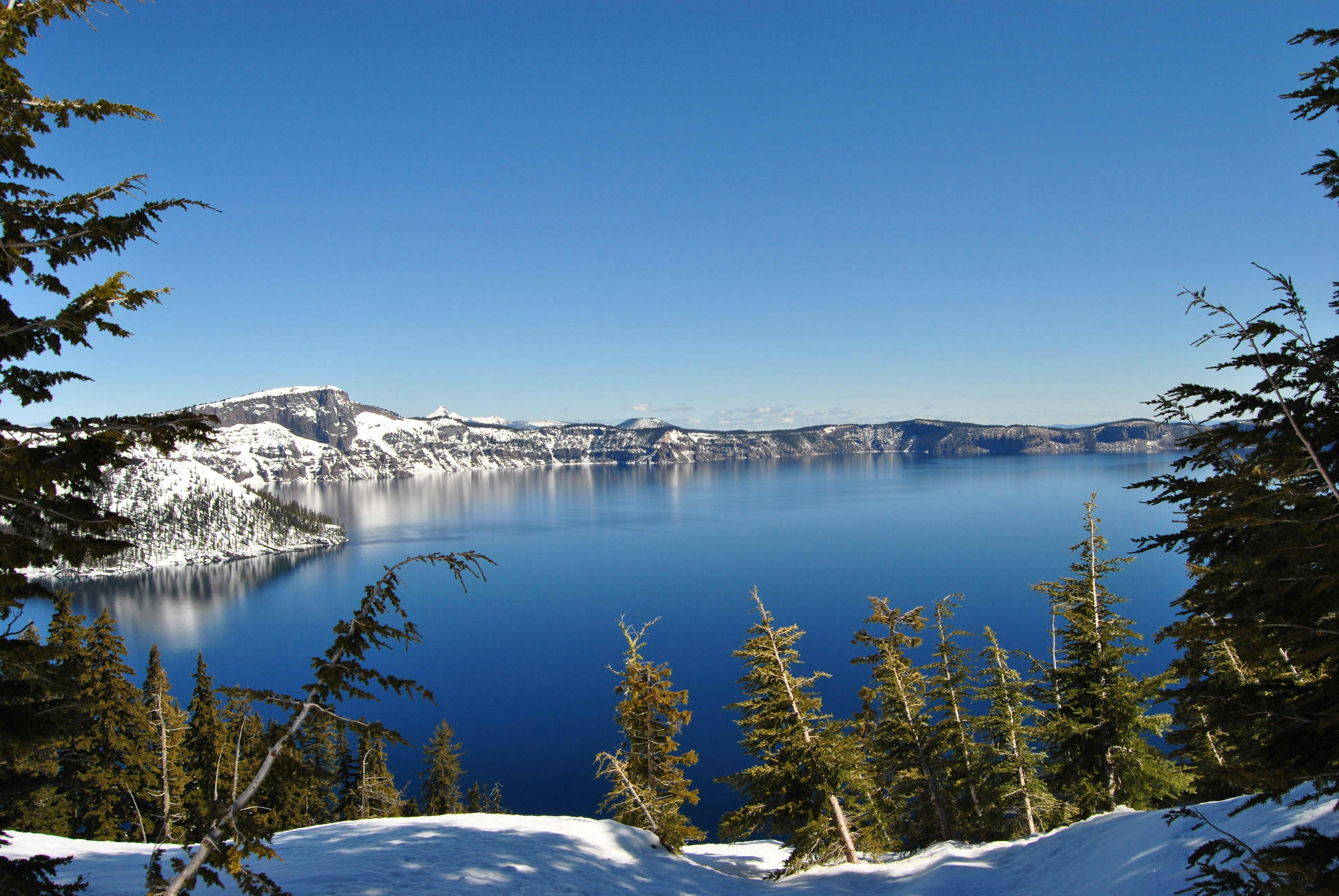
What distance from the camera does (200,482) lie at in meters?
192

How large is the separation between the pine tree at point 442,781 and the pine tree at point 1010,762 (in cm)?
3139

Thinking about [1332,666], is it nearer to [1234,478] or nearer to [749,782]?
[1234,478]

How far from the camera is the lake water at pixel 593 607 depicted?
55969 millimetres

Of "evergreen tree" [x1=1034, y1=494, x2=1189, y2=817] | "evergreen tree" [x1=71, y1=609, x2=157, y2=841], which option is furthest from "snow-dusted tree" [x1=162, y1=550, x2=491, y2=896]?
"evergreen tree" [x1=71, y1=609, x2=157, y2=841]

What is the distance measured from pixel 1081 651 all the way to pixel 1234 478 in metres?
14.7

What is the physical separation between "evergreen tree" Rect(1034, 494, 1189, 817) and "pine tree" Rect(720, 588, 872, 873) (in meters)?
6.68

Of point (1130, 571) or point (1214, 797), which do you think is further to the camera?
point (1130, 571)

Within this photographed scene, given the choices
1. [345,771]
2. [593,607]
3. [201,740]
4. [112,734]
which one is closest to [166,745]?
[112,734]

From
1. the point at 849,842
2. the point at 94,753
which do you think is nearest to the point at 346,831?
the point at 849,842

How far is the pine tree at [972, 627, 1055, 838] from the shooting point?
2152 centimetres

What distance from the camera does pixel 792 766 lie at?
18.1m

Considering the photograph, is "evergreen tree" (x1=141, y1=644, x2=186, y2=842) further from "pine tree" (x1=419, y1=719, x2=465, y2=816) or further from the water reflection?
the water reflection

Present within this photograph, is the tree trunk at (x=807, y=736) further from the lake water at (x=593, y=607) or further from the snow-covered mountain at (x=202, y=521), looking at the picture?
the snow-covered mountain at (x=202, y=521)

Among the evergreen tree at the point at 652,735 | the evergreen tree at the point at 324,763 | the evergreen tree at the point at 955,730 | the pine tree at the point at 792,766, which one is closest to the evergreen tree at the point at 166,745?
the evergreen tree at the point at 324,763
